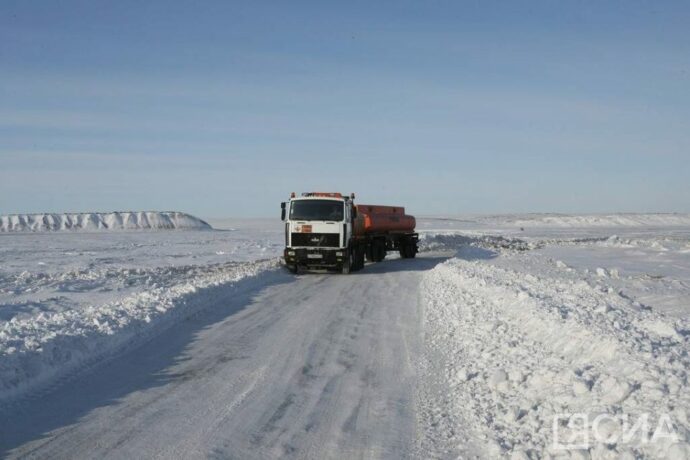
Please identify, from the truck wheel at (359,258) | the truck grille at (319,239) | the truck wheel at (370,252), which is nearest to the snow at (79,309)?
the truck grille at (319,239)

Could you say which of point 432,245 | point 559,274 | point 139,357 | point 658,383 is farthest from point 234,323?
point 432,245

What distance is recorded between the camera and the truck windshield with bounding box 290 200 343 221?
24.0m

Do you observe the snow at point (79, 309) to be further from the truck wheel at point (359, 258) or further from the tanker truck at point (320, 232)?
the truck wheel at point (359, 258)

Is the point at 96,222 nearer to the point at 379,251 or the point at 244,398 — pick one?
the point at 379,251

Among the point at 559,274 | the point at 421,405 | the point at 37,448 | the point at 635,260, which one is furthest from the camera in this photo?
the point at 635,260

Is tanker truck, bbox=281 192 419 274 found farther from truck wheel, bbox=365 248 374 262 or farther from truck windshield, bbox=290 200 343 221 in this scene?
truck wheel, bbox=365 248 374 262

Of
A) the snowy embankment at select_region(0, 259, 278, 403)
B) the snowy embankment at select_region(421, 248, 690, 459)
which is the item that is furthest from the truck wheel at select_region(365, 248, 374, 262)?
the snowy embankment at select_region(421, 248, 690, 459)

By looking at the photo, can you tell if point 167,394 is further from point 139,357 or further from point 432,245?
point 432,245

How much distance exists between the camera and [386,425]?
6.54 m

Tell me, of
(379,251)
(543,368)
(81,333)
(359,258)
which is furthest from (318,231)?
(543,368)

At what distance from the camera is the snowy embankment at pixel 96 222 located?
388 feet

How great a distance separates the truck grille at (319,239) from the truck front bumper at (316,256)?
0.18m

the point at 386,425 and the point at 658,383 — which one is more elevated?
the point at 658,383

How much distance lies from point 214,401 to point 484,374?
3444 mm
